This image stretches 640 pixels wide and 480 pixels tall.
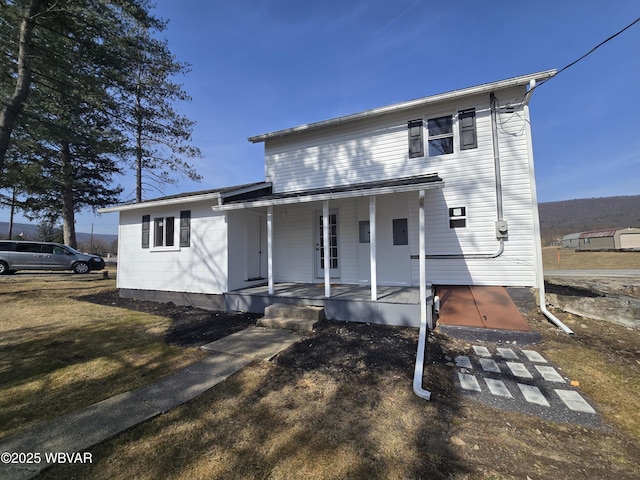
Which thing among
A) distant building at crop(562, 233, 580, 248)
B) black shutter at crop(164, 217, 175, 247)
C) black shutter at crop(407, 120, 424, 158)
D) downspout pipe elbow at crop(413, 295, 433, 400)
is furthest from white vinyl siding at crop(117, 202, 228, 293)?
distant building at crop(562, 233, 580, 248)

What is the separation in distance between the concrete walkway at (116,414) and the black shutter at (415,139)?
6.20m

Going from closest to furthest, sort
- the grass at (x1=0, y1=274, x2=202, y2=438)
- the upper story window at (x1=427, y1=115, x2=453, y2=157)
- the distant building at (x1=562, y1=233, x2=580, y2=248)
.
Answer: the grass at (x1=0, y1=274, x2=202, y2=438) < the upper story window at (x1=427, y1=115, x2=453, y2=157) < the distant building at (x1=562, y1=233, x2=580, y2=248)

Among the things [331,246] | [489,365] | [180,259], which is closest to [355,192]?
[331,246]

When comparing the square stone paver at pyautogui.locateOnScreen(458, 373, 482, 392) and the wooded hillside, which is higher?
the wooded hillside

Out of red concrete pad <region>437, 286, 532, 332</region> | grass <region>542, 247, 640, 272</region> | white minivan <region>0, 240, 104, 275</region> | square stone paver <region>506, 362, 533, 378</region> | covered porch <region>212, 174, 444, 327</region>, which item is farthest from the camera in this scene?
grass <region>542, 247, 640, 272</region>

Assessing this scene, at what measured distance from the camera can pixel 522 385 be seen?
11.2ft

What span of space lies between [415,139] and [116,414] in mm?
8261

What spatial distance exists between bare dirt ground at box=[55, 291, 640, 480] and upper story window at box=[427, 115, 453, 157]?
5269mm

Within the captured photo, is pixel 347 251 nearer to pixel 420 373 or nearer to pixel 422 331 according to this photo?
pixel 422 331

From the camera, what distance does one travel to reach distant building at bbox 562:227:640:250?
27016 mm

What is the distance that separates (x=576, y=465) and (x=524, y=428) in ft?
1.52

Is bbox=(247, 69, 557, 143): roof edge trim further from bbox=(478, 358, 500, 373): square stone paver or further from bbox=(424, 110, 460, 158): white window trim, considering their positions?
bbox=(478, 358, 500, 373): square stone paver

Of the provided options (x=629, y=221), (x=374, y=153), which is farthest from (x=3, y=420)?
(x=629, y=221)

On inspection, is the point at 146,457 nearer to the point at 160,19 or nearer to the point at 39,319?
the point at 39,319
